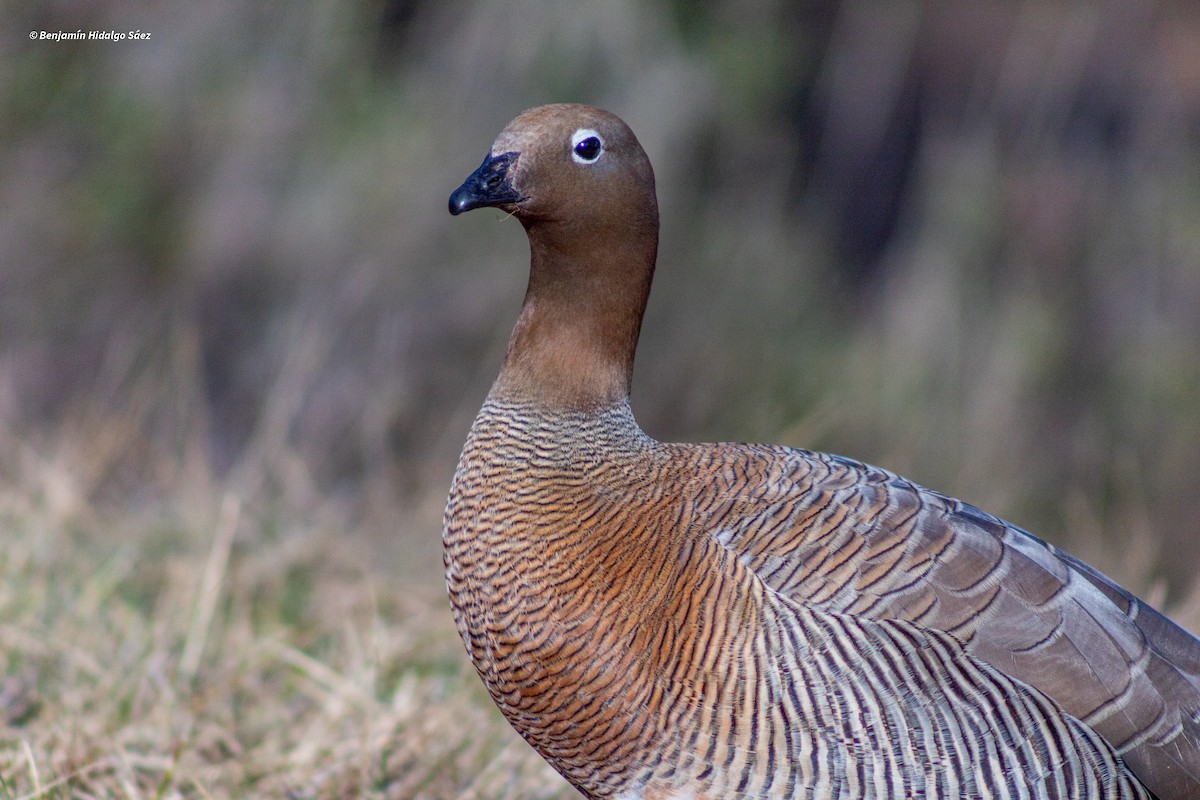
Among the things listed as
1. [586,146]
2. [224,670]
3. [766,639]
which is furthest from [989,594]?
[224,670]

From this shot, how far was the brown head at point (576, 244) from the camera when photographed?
3.46m

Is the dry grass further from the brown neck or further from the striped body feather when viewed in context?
the brown neck

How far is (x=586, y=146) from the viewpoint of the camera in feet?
11.5

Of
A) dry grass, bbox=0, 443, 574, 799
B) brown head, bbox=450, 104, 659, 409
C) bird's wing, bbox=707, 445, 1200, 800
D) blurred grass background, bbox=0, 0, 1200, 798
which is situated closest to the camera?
bird's wing, bbox=707, 445, 1200, 800

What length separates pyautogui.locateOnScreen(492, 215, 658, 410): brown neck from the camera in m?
3.56

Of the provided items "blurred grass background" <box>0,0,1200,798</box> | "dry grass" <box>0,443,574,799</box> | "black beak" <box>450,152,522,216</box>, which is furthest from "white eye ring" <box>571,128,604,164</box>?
"blurred grass background" <box>0,0,1200,798</box>

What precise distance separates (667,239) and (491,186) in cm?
519

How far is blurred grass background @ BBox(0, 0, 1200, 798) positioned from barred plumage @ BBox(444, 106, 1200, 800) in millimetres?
3124

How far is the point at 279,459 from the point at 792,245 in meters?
4.30

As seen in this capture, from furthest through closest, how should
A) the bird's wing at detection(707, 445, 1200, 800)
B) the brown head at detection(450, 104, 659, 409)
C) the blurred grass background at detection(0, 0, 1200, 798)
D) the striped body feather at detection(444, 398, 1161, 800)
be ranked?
the blurred grass background at detection(0, 0, 1200, 798) < the brown head at detection(450, 104, 659, 409) < the bird's wing at detection(707, 445, 1200, 800) < the striped body feather at detection(444, 398, 1161, 800)

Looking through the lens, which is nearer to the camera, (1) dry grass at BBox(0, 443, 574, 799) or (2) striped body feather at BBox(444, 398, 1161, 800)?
(2) striped body feather at BBox(444, 398, 1161, 800)

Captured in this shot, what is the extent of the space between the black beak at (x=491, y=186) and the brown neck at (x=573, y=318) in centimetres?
15

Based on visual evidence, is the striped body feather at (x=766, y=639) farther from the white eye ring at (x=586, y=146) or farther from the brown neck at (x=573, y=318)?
the white eye ring at (x=586, y=146)

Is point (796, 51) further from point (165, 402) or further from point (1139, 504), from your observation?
point (165, 402)
